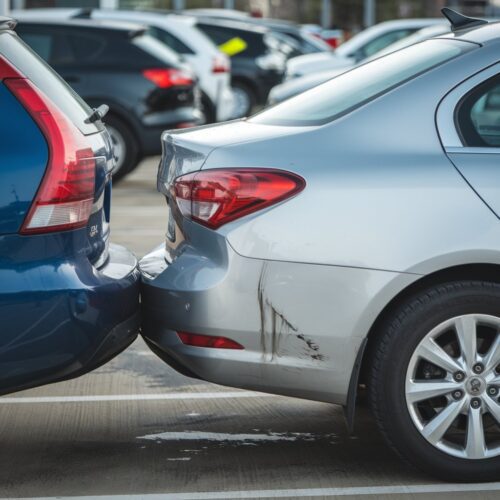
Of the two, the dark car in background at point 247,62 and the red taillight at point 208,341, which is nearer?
the red taillight at point 208,341

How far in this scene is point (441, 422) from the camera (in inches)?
182

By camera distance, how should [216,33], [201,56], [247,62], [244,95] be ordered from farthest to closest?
[244,95] < [247,62] < [216,33] < [201,56]

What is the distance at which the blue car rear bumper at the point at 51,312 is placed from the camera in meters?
4.37

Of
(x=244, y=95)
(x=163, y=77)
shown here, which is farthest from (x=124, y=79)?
(x=244, y=95)

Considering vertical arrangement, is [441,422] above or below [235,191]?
below

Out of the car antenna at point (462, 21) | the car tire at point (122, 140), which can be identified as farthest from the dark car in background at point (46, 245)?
the car tire at point (122, 140)

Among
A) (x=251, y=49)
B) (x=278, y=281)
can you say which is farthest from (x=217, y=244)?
(x=251, y=49)

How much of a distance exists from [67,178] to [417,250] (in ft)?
3.94

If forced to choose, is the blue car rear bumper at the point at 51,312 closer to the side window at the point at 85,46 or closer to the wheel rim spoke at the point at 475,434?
the wheel rim spoke at the point at 475,434

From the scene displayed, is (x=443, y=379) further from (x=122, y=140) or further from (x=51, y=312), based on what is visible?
(x=122, y=140)

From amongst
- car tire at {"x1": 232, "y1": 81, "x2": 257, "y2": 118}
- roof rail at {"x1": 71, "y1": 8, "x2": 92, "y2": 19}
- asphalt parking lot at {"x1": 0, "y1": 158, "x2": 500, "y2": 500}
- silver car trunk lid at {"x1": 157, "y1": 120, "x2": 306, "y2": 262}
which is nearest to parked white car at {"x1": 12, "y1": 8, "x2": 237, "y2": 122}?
roof rail at {"x1": 71, "y1": 8, "x2": 92, "y2": 19}

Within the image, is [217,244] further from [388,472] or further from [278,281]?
[388,472]

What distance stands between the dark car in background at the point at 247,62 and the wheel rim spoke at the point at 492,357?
18.5 metres

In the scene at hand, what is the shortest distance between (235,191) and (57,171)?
0.60 meters
